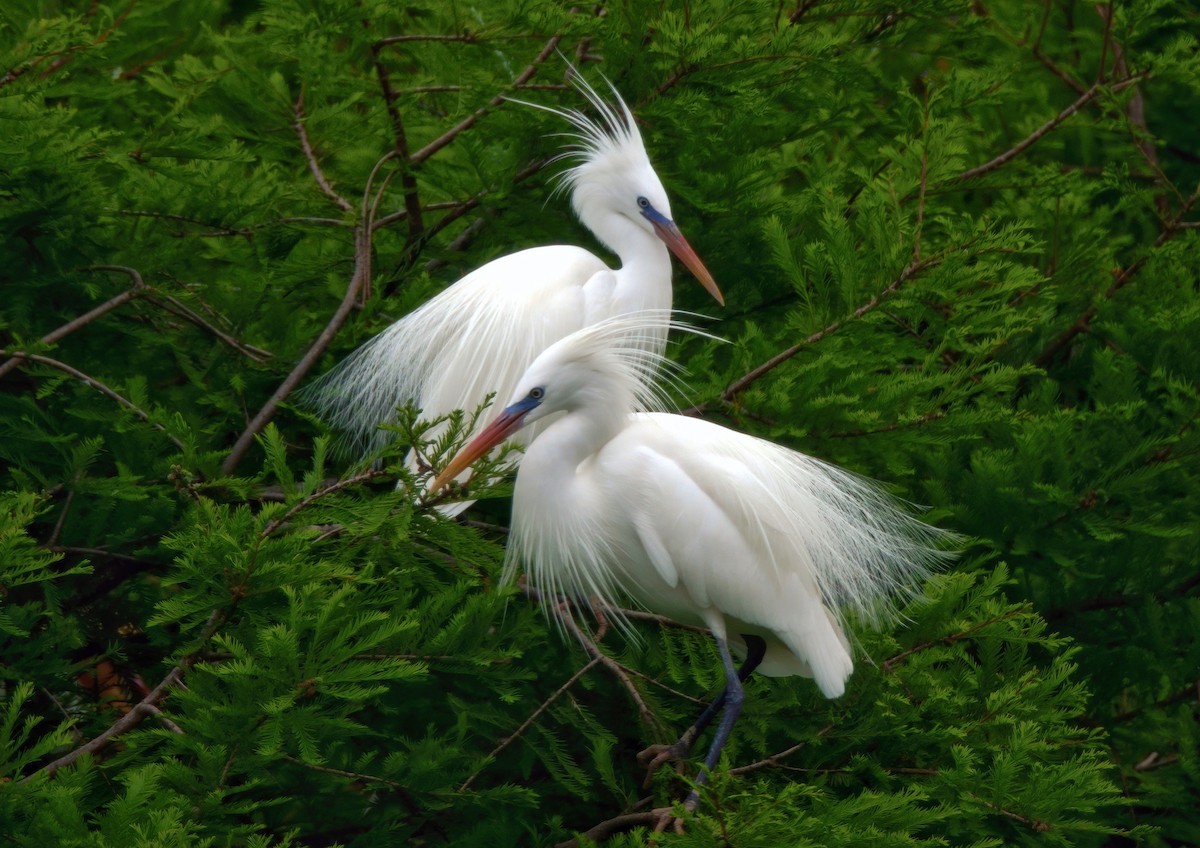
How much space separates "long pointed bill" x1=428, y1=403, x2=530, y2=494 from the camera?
316 centimetres

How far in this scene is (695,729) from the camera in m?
3.57

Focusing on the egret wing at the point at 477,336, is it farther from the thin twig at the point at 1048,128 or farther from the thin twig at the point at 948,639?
the thin twig at the point at 948,639

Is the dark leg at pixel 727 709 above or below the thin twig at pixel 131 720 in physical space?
below

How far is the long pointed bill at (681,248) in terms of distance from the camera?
421 centimetres

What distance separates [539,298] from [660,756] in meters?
1.74

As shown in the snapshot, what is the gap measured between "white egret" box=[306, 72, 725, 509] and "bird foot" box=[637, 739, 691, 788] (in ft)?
4.18

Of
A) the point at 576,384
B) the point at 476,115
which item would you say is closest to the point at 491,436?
the point at 576,384

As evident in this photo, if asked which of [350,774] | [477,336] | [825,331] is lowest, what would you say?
[350,774]

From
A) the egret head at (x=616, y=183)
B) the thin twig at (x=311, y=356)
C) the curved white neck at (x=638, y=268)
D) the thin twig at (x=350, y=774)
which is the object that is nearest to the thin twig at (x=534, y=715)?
the thin twig at (x=350, y=774)

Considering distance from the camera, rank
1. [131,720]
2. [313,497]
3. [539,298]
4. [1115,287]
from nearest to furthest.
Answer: [313,497] → [131,720] → [539,298] → [1115,287]

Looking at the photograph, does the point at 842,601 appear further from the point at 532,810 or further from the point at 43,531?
the point at 43,531

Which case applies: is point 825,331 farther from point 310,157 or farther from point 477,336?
point 310,157

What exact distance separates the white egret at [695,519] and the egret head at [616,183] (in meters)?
0.78

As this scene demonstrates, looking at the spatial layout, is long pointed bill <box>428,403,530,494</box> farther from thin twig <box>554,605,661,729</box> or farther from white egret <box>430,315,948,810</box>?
thin twig <box>554,605,661,729</box>
